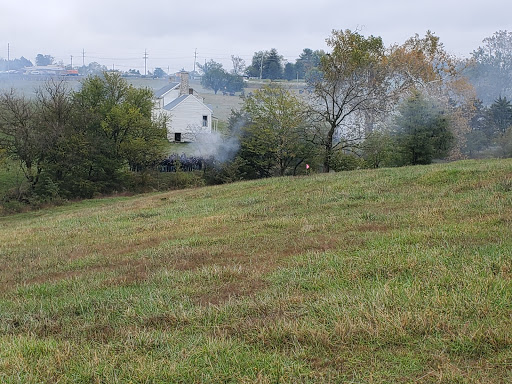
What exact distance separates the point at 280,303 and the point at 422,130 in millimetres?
25100

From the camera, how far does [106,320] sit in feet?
15.0

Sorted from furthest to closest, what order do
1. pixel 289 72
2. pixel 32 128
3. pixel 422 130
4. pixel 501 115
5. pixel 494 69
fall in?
pixel 289 72
pixel 494 69
pixel 501 115
pixel 32 128
pixel 422 130

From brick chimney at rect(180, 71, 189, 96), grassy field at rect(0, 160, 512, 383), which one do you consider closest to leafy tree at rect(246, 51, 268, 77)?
brick chimney at rect(180, 71, 189, 96)

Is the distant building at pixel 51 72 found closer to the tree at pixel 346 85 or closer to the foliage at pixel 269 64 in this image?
the foliage at pixel 269 64

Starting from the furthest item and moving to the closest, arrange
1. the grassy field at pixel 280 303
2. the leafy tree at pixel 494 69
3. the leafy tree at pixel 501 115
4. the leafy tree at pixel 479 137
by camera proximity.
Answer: the leafy tree at pixel 494 69 < the leafy tree at pixel 501 115 < the leafy tree at pixel 479 137 < the grassy field at pixel 280 303

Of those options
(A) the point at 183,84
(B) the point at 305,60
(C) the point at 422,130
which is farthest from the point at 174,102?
(B) the point at 305,60

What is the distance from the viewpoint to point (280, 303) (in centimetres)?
454

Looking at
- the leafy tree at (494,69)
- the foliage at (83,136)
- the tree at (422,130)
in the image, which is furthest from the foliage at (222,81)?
the tree at (422,130)

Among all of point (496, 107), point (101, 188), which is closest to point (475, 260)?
point (101, 188)

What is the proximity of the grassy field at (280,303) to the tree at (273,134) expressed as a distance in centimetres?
2508

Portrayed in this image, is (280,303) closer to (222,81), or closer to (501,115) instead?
(501,115)

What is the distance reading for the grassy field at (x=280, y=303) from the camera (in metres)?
3.29

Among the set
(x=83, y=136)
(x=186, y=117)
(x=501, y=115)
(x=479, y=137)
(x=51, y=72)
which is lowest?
(x=83, y=136)

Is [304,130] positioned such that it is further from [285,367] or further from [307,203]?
[285,367]
